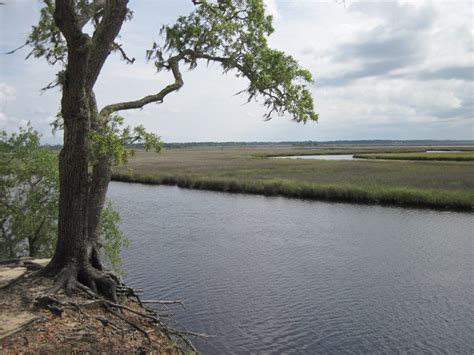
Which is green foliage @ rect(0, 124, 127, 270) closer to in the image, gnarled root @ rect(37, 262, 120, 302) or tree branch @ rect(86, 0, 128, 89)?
gnarled root @ rect(37, 262, 120, 302)

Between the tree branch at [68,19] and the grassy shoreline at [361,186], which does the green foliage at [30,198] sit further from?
the grassy shoreline at [361,186]

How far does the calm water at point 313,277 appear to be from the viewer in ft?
48.7

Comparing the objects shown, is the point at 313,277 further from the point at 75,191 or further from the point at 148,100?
Answer: the point at 75,191

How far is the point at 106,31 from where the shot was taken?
10641 mm

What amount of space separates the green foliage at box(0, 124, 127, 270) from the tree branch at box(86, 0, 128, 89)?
896 cm

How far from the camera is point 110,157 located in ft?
Answer: 39.7

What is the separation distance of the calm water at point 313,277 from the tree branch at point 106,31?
9050mm

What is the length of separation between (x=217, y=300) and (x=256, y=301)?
1545mm

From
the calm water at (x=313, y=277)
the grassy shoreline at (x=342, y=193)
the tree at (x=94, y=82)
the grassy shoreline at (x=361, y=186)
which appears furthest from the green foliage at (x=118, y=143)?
the grassy shoreline at (x=342, y=193)

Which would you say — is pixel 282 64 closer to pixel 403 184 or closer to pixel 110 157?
pixel 110 157

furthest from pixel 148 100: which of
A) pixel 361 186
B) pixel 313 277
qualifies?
pixel 361 186

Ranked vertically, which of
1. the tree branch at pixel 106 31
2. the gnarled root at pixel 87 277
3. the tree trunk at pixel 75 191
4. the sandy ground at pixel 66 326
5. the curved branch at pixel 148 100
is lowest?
the sandy ground at pixel 66 326

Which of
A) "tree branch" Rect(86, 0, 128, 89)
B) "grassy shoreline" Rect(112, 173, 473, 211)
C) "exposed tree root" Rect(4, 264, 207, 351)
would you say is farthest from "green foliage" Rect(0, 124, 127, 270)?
"grassy shoreline" Rect(112, 173, 473, 211)

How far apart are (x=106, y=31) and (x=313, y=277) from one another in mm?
14440
